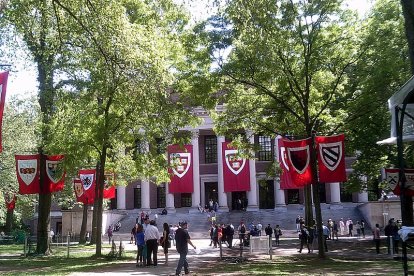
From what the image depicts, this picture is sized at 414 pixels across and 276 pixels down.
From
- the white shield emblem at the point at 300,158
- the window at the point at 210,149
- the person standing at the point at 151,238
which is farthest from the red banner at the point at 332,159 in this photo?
the window at the point at 210,149

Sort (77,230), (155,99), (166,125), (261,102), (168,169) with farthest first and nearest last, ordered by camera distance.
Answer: (77,230) < (168,169) < (261,102) < (166,125) < (155,99)

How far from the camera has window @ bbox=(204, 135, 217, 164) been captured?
58.0 metres

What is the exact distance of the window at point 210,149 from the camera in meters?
58.0

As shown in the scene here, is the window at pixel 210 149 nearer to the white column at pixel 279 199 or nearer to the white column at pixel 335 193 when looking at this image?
the white column at pixel 279 199

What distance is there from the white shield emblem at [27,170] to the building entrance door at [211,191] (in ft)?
116

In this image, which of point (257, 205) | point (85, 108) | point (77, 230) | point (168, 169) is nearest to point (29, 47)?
point (85, 108)

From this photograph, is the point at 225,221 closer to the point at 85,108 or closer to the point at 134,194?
the point at 134,194

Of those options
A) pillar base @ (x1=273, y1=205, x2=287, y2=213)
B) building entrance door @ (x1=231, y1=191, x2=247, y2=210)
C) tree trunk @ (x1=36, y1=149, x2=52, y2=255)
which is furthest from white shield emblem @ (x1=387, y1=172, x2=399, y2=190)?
building entrance door @ (x1=231, y1=191, x2=247, y2=210)

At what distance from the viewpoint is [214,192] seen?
57.6 metres

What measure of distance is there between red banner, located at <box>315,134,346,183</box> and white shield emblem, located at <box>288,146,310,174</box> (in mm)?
575

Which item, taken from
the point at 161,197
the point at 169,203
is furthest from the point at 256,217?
the point at 161,197

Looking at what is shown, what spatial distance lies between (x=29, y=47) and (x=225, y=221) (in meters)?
29.8

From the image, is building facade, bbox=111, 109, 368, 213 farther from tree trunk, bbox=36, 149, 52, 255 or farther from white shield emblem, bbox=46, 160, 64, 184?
white shield emblem, bbox=46, 160, 64, 184

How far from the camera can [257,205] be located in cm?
5275
